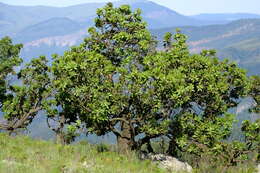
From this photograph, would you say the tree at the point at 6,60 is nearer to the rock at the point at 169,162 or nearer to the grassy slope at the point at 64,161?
the grassy slope at the point at 64,161

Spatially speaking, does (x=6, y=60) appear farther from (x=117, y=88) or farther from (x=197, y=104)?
(x=197, y=104)

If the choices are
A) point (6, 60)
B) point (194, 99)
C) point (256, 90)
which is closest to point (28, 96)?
point (6, 60)

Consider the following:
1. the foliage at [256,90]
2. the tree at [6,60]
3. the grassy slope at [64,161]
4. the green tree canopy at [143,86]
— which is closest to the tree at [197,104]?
the green tree canopy at [143,86]

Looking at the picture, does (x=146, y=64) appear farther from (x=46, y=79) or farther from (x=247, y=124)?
(x=46, y=79)

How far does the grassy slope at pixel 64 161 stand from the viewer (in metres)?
14.8

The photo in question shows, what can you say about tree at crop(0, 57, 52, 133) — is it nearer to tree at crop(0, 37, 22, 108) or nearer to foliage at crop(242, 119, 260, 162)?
tree at crop(0, 37, 22, 108)

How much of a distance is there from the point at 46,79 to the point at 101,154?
67.0 feet

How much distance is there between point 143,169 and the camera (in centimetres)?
1814

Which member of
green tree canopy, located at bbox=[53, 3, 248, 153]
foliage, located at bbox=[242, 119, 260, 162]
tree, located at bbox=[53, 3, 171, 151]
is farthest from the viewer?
foliage, located at bbox=[242, 119, 260, 162]

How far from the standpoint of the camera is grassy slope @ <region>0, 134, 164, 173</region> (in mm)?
14828

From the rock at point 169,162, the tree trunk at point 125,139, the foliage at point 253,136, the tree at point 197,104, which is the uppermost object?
the tree at point 197,104

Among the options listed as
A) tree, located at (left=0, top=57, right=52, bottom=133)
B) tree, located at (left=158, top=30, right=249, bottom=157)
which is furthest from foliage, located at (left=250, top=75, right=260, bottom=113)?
tree, located at (left=0, top=57, right=52, bottom=133)

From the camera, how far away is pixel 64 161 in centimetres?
1719

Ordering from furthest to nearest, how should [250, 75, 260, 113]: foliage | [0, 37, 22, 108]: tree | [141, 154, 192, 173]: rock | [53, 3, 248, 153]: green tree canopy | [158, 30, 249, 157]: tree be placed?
[0, 37, 22, 108]: tree
[250, 75, 260, 113]: foliage
[141, 154, 192, 173]: rock
[158, 30, 249, 157]: tree
[53, 3, 248, 153]: green tree canopy
